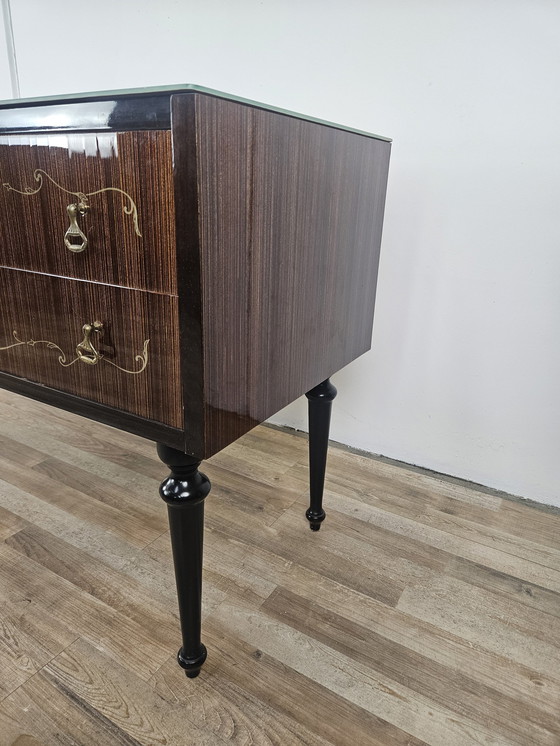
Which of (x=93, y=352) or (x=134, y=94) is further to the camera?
(x=93, y=352)

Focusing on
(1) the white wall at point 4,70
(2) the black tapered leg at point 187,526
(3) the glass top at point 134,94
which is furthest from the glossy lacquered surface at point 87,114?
(1) the white wall at point 4,70

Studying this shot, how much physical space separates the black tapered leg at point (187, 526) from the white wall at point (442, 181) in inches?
29.5

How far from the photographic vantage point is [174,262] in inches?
20.8

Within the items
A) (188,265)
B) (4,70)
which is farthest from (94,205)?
(4,70)

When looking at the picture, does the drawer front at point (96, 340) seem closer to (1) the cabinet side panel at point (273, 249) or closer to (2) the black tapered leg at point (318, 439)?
(1) the cabinet side panel at point (273, 249)

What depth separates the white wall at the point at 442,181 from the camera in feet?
3.39

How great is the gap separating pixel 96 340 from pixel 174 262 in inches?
6.2

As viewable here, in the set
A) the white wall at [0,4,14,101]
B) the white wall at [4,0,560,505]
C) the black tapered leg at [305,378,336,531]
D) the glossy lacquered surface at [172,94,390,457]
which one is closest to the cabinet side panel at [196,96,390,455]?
the glossy lacquered surface at [172,94,390,457]

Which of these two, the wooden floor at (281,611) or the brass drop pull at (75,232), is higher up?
the brass drop pull at (75,232)

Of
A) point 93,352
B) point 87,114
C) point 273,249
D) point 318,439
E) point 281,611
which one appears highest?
point 87,114

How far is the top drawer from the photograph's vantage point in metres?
0.52

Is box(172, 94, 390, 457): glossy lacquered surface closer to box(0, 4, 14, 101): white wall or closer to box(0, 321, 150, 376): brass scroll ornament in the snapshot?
box(0, 321, 150, 376): brass scroll ornament

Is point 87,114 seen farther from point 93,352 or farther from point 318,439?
point 318,439

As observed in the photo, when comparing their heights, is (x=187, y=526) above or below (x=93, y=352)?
below
